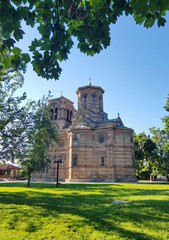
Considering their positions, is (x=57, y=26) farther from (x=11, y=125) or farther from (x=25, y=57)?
(x=11, y=125)

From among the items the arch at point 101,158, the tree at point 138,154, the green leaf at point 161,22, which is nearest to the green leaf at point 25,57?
the green leaf at point 161,22

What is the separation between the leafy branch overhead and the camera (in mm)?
3510

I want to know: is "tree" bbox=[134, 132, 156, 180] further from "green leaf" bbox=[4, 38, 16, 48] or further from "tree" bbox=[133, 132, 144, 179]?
"green leaf" bbox=[4, 38, 16, 48]

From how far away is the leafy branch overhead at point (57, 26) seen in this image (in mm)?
3510

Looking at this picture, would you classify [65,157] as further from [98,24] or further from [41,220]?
[98,24]

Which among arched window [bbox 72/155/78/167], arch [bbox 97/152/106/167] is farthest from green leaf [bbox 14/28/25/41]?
arched window [bbox 72/155/78/167]

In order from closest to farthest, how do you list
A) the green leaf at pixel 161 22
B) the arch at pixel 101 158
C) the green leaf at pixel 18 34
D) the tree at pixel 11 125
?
the green leaf at pixel 161 22 < the green leaf at pixel 18 34 < the tree at pixel 11 125 < the arch at pixel 101 158

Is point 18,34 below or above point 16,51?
above

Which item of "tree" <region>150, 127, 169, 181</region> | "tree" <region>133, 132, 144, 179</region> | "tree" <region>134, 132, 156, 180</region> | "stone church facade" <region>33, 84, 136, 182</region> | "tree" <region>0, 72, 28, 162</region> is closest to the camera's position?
"tree" <region>0, 72, 28, 162</region>

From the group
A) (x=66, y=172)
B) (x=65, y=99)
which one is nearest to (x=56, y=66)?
(x=66, y=172)

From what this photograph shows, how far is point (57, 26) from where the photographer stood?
13.2 ft

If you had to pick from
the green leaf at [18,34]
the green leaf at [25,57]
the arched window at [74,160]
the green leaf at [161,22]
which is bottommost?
the arched window at [74,160]

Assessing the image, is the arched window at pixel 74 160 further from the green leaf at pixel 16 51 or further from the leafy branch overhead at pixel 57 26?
the green leaf at pixel 16 51

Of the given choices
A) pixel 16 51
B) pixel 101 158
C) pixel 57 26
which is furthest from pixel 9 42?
pixel 101 158
